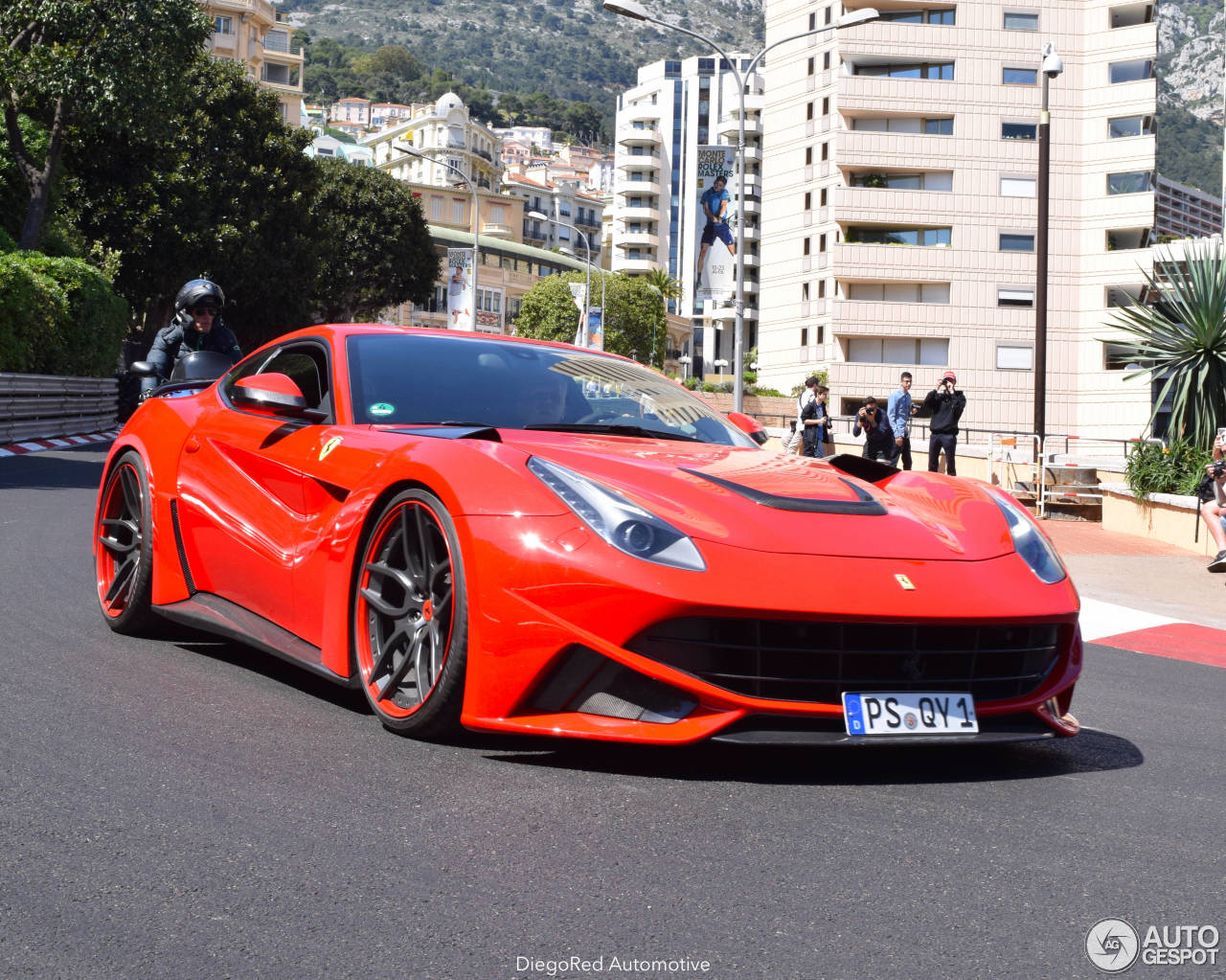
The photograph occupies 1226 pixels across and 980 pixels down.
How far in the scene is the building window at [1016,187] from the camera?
2530 inches

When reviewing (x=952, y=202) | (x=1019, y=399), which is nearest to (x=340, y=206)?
(x=952, y=202)

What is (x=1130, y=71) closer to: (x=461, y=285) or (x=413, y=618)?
(x=461, y=285)

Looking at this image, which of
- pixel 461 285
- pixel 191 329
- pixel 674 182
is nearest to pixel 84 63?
pixel 461 285

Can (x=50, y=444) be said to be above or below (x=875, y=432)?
below

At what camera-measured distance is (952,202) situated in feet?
209

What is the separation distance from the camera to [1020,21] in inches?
2544

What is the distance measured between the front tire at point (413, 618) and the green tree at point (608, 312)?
92.3 m

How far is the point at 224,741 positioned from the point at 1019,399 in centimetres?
6269

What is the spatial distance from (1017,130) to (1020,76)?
96.2 inches

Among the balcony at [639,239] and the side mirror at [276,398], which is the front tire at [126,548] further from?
the balcony at [639,239]

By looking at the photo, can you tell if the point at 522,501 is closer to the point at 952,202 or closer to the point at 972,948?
the point at 972,948
